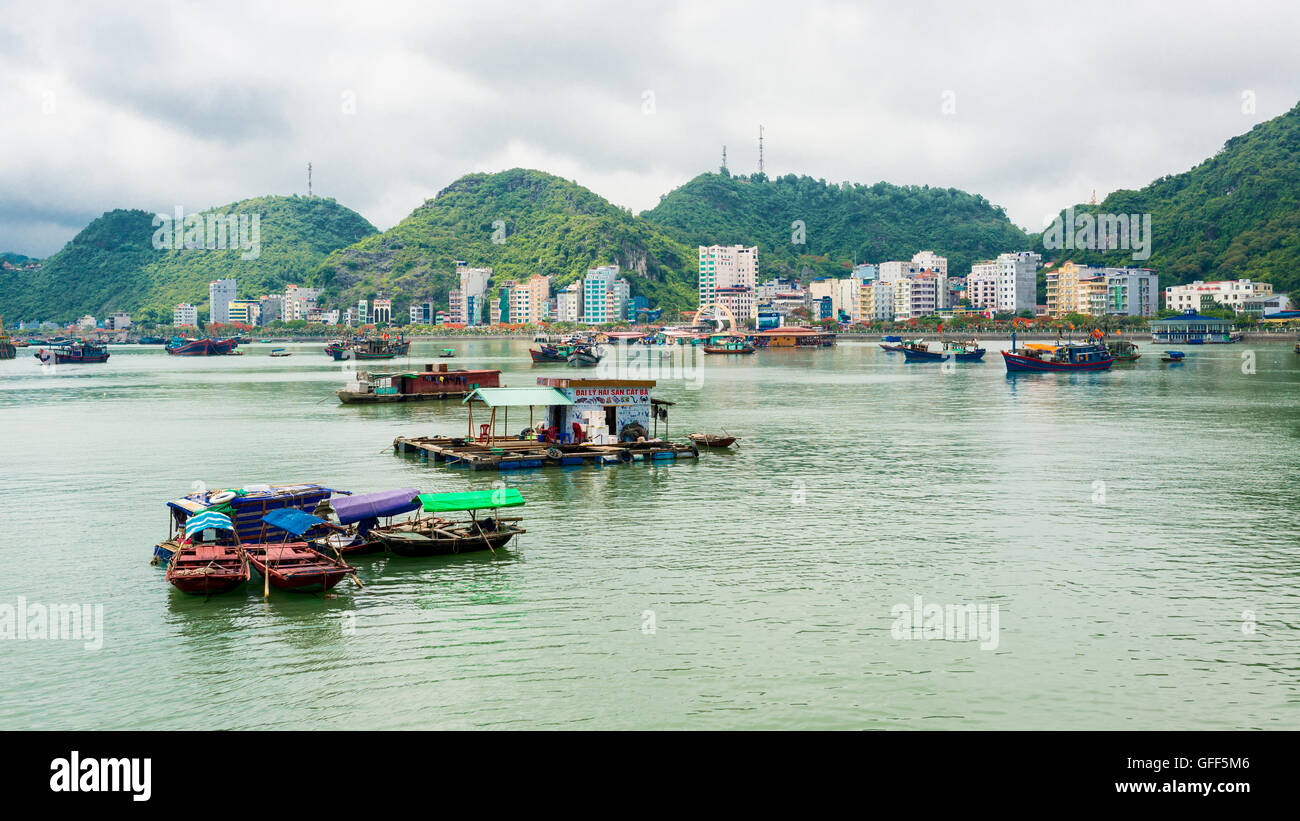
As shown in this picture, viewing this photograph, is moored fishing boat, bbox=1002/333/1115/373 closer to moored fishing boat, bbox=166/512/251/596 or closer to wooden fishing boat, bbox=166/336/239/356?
moored fishing boat, bbox=166/512/251/596

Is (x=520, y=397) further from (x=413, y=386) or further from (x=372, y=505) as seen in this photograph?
(x=413, y=386)

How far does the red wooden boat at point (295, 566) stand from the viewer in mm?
23125

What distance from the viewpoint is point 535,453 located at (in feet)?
143

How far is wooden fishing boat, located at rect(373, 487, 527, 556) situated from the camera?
27.0m

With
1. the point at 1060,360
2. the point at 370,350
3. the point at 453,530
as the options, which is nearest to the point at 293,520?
the point at 453,530

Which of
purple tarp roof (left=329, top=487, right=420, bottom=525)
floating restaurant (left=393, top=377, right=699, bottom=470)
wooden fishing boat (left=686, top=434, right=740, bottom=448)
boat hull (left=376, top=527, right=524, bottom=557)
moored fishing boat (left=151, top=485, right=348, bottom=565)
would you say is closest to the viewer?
moored fishing boat (left=151, top=485, right=348, bottom=565)

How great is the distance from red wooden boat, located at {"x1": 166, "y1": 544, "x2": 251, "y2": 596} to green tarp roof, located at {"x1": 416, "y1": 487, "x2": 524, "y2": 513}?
4947 millimetres


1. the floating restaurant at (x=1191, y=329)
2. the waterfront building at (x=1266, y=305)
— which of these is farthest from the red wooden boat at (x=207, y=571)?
the waterfront building at (x=1266, y=305)

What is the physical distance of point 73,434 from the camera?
2283 inches

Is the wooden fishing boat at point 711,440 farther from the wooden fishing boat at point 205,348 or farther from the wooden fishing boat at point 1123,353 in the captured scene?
the wooden fishing boat at point 205,348

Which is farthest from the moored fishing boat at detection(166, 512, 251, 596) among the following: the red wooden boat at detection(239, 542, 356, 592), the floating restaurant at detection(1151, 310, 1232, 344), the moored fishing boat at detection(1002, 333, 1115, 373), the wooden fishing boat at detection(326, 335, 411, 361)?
the floating restaurant at detection(1151, 310, 1232, 344)
